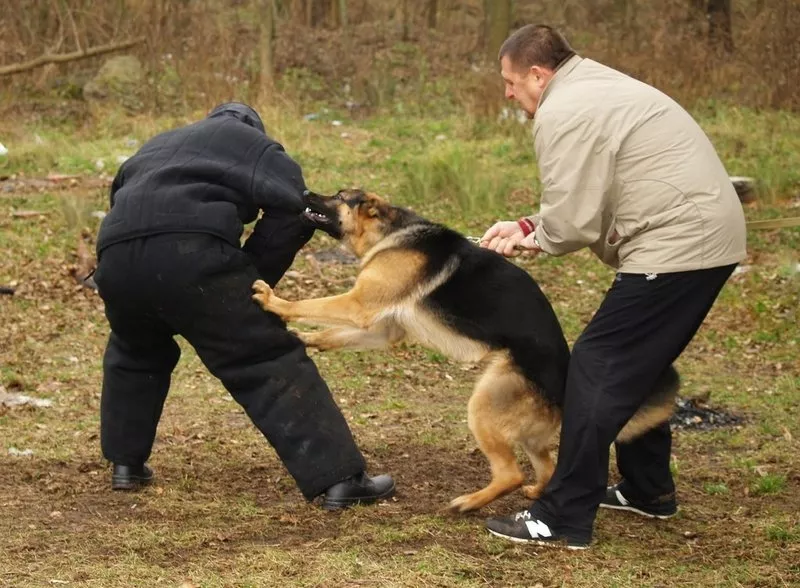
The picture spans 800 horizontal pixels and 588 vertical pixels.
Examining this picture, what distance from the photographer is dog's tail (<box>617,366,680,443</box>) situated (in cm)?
470

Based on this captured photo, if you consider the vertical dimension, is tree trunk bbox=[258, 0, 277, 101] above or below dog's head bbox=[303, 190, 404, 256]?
below

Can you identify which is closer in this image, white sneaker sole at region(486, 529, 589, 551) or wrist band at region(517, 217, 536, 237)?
white sneaker sole at region(486, 529, 589, 551)

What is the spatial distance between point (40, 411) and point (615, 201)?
13.4ft

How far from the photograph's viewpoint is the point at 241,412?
6902 millimetres

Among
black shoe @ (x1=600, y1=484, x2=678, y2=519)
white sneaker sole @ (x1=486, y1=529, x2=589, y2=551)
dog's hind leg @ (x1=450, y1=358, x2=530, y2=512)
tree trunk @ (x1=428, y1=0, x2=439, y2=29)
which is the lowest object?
tree trunk @ (x1=428, y1=0, x2=439, y2=29)

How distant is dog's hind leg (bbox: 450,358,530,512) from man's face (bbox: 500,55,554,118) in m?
1.11

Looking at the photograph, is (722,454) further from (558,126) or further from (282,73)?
(282,73)

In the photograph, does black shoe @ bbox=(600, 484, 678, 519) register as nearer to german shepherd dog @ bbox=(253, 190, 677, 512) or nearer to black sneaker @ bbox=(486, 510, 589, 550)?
german shepherd dog @ bbox=(253, 190, 677, 512)

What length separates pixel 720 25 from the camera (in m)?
19.2

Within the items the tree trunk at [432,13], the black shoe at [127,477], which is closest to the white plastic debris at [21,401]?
the black shoe at [127,477]

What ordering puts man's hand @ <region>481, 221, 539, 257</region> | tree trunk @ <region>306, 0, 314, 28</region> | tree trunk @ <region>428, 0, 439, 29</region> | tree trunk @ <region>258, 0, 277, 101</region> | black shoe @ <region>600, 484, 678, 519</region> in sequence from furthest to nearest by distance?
tree trunk @ <region>428, 0, 439, 29</region> < tree trunk @ <region>306, 0, 314, 28</region> < tree trunk @ <region>258, 0, 277, 101</region> < black shoe @ <region>600, 484, 678, 519</region> < man's hand @ <region>481, 221, 539, 257</region>

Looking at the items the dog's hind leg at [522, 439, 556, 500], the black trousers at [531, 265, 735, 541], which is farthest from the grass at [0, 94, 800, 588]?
the black trousers at [531, 265, 735, 541]

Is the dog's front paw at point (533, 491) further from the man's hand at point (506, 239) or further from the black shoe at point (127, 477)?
the black shoe at point (127, 477)


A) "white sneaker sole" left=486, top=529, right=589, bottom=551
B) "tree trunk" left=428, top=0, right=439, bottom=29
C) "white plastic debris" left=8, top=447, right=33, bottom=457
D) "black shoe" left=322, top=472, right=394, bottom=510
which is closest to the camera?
"white sneaker sole" left=486, top=529, right=589, bottom=551
